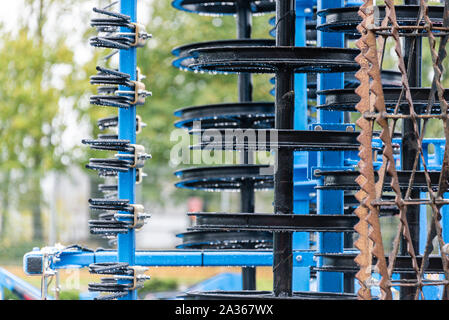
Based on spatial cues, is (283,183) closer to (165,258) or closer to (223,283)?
(165,258)

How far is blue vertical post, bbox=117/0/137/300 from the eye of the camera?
272 inches

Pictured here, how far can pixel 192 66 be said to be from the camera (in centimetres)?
643

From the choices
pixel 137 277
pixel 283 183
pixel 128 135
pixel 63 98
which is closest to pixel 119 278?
pixel 137 277

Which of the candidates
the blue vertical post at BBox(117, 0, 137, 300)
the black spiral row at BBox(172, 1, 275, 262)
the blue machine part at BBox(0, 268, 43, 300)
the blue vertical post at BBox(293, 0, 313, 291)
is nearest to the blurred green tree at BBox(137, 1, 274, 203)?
the blue machine part at BBox(0, 268, 43, 300)

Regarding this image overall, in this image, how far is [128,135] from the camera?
22.9 feet

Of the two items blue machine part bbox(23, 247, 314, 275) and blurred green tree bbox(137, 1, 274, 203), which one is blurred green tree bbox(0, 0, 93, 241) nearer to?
blurred green tree bbox(137, 1, 274, 203)

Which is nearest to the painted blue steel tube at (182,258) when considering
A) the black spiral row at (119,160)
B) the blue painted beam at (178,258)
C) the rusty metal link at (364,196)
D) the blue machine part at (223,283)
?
the blue painted beam at (178,258)

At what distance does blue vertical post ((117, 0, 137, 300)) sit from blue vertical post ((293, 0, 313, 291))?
6.16 feet

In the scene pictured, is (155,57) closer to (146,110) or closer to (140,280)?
(146,110)

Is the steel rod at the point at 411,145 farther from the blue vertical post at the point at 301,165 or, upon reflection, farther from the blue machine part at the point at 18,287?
the blue machine part at the point at 18,287

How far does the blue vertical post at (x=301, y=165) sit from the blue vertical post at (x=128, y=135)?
1.88 m

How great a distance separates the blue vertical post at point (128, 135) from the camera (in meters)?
6.91
